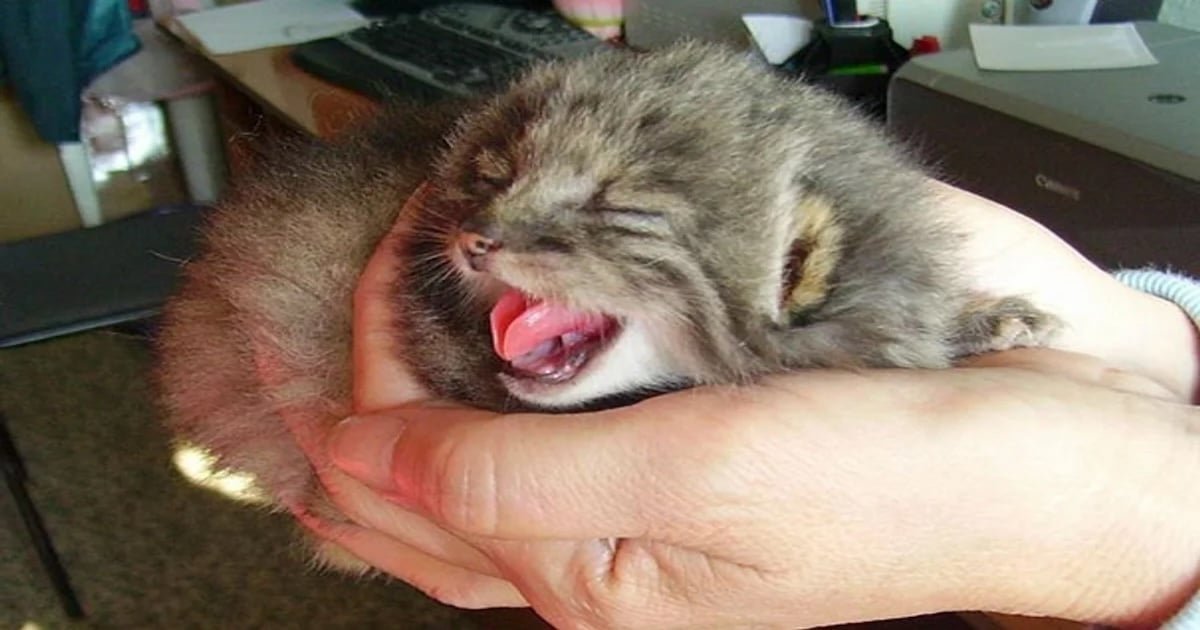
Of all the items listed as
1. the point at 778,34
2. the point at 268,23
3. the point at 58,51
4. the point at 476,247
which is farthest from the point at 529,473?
the point at 58,51

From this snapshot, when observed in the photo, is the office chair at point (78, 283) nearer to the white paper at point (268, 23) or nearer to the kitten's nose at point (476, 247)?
the white paper at point (268, 23)

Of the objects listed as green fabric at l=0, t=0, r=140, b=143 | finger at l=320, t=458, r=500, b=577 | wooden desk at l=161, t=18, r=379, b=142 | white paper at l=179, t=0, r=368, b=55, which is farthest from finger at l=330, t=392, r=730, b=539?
green fabric at l=0, t=0, r=140, b=143

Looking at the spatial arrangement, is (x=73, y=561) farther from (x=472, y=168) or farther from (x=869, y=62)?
(x=472, y=168)

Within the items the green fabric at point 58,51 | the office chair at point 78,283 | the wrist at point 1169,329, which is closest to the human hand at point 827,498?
the wrist at point 1169,329

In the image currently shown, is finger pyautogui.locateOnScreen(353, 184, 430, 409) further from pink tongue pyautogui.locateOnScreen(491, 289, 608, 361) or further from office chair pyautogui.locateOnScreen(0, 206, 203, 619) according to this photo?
office chair pyautogui.locateOnScreen(0, 206, 203, 619)

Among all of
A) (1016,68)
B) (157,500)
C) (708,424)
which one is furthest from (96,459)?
(708,424)

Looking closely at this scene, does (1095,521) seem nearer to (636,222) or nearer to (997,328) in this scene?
(997,328)
